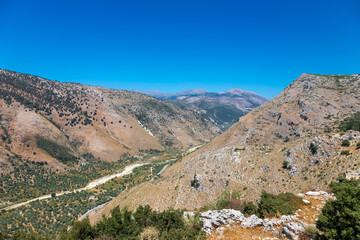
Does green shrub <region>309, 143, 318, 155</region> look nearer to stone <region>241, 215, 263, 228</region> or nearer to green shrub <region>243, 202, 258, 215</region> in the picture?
green shrub <region>243, 202, 258, 215</region>

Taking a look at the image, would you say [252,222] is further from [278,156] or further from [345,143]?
[278,156]

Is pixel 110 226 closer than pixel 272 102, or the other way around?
pixel 110 226

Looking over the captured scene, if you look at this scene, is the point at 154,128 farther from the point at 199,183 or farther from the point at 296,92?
the point at 199,183

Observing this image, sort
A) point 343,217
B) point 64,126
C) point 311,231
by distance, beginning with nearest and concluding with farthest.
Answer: point 343,217, point 311,231, point 64,126

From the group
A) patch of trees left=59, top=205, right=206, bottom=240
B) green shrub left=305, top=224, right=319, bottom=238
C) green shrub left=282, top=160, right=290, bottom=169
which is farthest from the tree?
green shrub left=282, top=160, right=290, bottom=169

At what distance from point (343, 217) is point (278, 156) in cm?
3808

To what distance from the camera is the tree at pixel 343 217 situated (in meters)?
13.3

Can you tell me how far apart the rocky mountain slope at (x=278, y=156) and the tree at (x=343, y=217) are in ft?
70.0

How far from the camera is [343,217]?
1401 cm

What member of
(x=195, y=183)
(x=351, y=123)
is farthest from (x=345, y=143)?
(x=195, y=183)

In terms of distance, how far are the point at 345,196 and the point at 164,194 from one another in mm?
41351

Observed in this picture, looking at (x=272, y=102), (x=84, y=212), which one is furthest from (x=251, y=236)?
(x=272, y=102)

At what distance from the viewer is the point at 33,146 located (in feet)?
358

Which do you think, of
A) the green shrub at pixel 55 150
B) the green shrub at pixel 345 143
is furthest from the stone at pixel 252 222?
the green shrub at pixel 55 150
